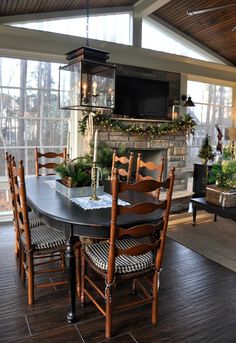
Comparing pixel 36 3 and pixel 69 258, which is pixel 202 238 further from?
pixel 36 3

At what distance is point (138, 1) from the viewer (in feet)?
16.0

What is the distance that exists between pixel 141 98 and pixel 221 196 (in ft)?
7.36

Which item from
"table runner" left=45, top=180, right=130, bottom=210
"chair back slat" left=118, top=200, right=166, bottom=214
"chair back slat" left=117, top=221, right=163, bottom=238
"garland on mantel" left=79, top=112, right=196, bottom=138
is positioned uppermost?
"garland on mantel" left=79, top=112, right=196, bottom=138

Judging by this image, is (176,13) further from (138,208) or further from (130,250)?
(130,250)

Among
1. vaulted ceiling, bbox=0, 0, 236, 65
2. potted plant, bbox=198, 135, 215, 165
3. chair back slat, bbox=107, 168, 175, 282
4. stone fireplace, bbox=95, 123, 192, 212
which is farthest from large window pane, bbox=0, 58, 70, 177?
chair back slat, bbox=107, 168, 175, 282

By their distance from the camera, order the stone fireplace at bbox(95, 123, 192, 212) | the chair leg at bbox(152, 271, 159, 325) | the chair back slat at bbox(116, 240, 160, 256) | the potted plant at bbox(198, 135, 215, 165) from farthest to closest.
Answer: the potted plant at bbox(198, 135, 215, 165) < the stone fireplace at bbox(95, 123, 192, 212) < the chair leg at bbox(152, 271, 159, 325) < the chair back slat at bbox(116, 240, 160, 256)

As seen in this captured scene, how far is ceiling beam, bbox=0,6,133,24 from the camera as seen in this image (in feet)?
13.5

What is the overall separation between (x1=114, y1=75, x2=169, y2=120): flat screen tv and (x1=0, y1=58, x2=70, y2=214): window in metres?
0.94

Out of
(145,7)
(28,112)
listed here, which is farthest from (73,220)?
(145,7)

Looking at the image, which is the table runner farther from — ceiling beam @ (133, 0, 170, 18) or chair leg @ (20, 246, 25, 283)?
ceiling beam @ (133, 0, 170, 18)

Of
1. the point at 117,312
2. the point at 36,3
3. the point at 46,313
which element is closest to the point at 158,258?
the point at 117,312

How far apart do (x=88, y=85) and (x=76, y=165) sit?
69cm

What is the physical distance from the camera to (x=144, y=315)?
219 centimetres

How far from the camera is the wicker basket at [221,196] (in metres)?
3.72
